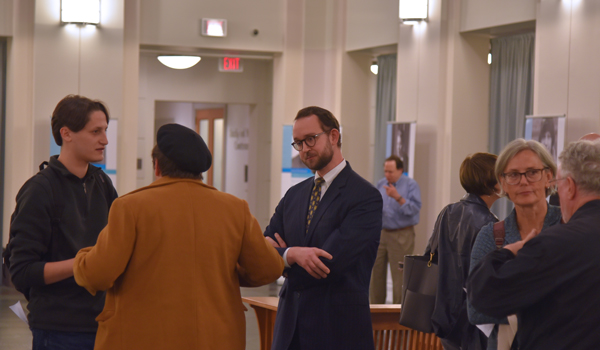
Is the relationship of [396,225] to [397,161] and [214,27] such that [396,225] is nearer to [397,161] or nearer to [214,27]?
[397,161]

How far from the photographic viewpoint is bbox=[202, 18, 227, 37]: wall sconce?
32.0 feet

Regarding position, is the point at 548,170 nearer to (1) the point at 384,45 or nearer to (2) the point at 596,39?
(2) the point at 596,39

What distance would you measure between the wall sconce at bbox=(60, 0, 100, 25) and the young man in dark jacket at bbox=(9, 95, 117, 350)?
6.98 m

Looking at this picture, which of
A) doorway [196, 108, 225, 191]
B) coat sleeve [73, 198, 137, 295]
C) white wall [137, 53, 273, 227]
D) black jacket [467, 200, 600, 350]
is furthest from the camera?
doorway [196, 108, 225, 191]

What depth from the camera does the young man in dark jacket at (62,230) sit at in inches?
98.0

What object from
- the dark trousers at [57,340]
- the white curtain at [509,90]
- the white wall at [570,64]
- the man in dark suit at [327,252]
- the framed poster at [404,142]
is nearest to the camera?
the dark trousers at [57,340]

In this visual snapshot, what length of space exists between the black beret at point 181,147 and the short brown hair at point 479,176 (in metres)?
1.53

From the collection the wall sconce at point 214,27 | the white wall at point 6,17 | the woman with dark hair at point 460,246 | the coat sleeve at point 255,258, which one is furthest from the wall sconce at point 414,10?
the coat sleeve at point 255,258

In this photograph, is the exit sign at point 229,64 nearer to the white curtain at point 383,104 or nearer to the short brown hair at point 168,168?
the white curtain at point 383,104

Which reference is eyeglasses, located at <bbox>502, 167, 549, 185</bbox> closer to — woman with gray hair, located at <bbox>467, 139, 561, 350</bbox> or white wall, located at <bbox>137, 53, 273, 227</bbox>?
woman with gray hair, located at <bbox>467, 139, 561, 350</bbox>

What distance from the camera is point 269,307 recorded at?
13.7 ft

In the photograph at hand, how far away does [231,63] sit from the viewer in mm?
A: 11109

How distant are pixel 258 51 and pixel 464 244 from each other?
738 cm

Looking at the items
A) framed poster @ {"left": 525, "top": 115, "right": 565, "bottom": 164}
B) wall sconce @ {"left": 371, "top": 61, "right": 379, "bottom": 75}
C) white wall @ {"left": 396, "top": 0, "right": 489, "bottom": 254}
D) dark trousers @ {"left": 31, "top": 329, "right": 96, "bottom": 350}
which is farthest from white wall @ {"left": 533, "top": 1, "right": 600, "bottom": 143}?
dark trousers @ {"left": 31, "top": 329, "right": 96, "bottom": 350}
